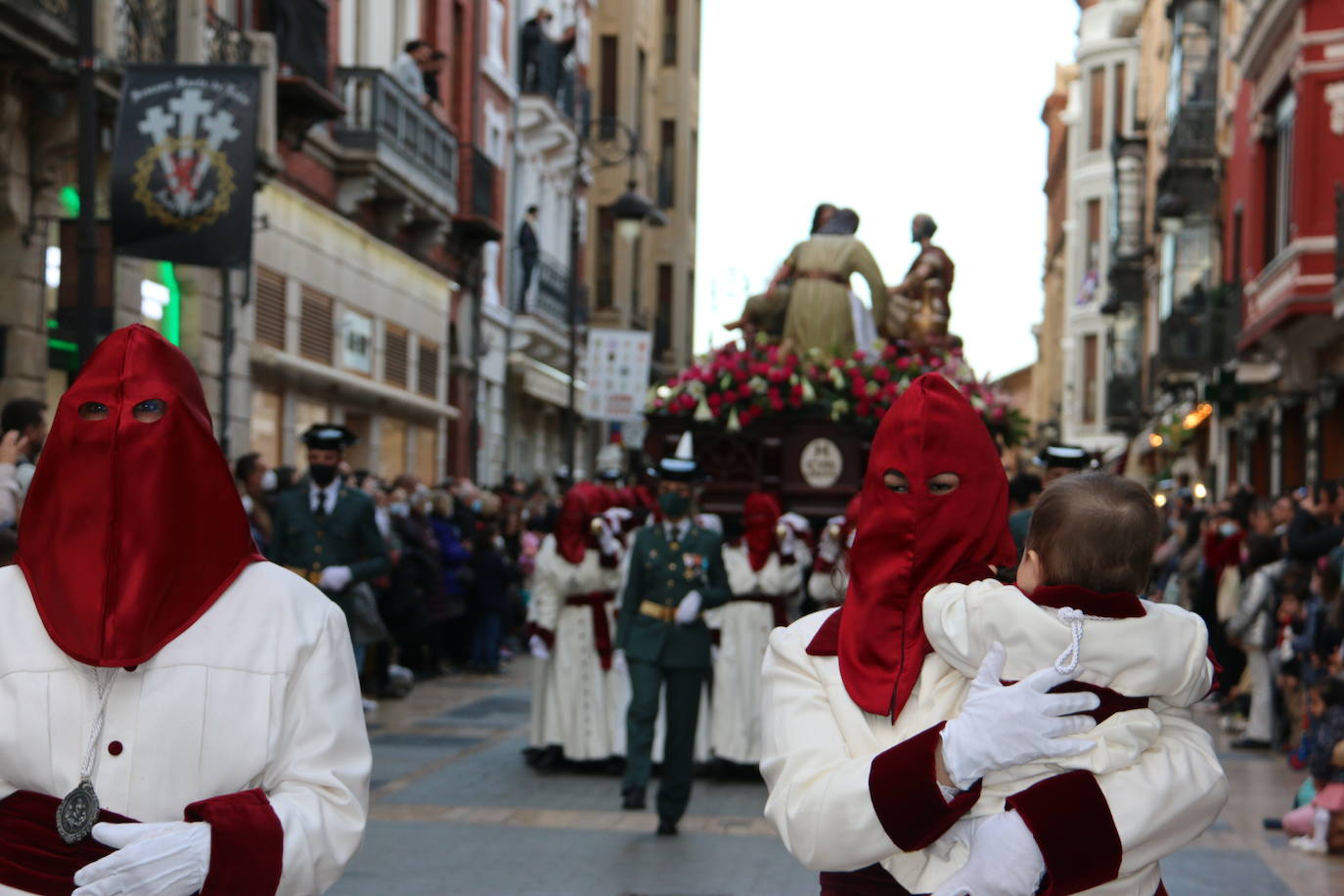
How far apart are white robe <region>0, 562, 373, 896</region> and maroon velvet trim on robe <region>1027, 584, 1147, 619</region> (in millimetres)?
1206

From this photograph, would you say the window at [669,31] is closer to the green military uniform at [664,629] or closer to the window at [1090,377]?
the window at [1090,377]

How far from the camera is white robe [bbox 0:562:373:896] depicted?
3.32 meters

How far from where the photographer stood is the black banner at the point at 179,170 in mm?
14172

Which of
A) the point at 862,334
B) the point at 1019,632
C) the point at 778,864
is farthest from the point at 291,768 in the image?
the point at 862,334

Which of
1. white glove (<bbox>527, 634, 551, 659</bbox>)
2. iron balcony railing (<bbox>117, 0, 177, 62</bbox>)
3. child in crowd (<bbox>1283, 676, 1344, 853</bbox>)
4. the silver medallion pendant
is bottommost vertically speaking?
child in crowd (<bbox>1283, 676, 1344, 853</bbox>)

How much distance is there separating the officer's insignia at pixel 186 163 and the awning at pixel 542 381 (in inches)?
858

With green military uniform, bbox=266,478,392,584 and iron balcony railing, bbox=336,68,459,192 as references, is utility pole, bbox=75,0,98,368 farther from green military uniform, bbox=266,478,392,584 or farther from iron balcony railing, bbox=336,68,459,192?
iron balcony railing, bbox=336,68,459,192

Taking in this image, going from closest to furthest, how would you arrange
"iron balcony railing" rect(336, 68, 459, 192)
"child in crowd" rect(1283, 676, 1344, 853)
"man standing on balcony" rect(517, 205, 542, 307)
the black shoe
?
1. "child in crowd" rect(1283, 676, 1344, 853)
2. the black shoe
3. "iron balcony railing" rect(336, 68, 459, 192)
4. "man standing on balcony" rect(517, 205, 542, 307)

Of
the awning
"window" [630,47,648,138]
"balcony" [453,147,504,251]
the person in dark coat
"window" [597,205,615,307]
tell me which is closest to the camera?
the person in dark coat

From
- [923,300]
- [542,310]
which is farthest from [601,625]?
[542,310]

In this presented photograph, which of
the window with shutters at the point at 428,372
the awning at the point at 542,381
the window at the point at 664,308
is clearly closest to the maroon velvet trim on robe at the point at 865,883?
the window with shutters at the point at 428,372

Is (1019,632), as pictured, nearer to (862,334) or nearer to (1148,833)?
(1148,833)

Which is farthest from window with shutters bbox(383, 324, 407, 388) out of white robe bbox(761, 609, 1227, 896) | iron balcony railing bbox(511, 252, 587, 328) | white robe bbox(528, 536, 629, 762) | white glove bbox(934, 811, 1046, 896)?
white glove bbox(934, 811, 1046, 896)

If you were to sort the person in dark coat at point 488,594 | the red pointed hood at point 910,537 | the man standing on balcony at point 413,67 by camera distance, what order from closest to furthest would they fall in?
the red pointed hood at point 910,537 < the person in dark coat at point 488,594 < the man standing on balcony at point 413,67
